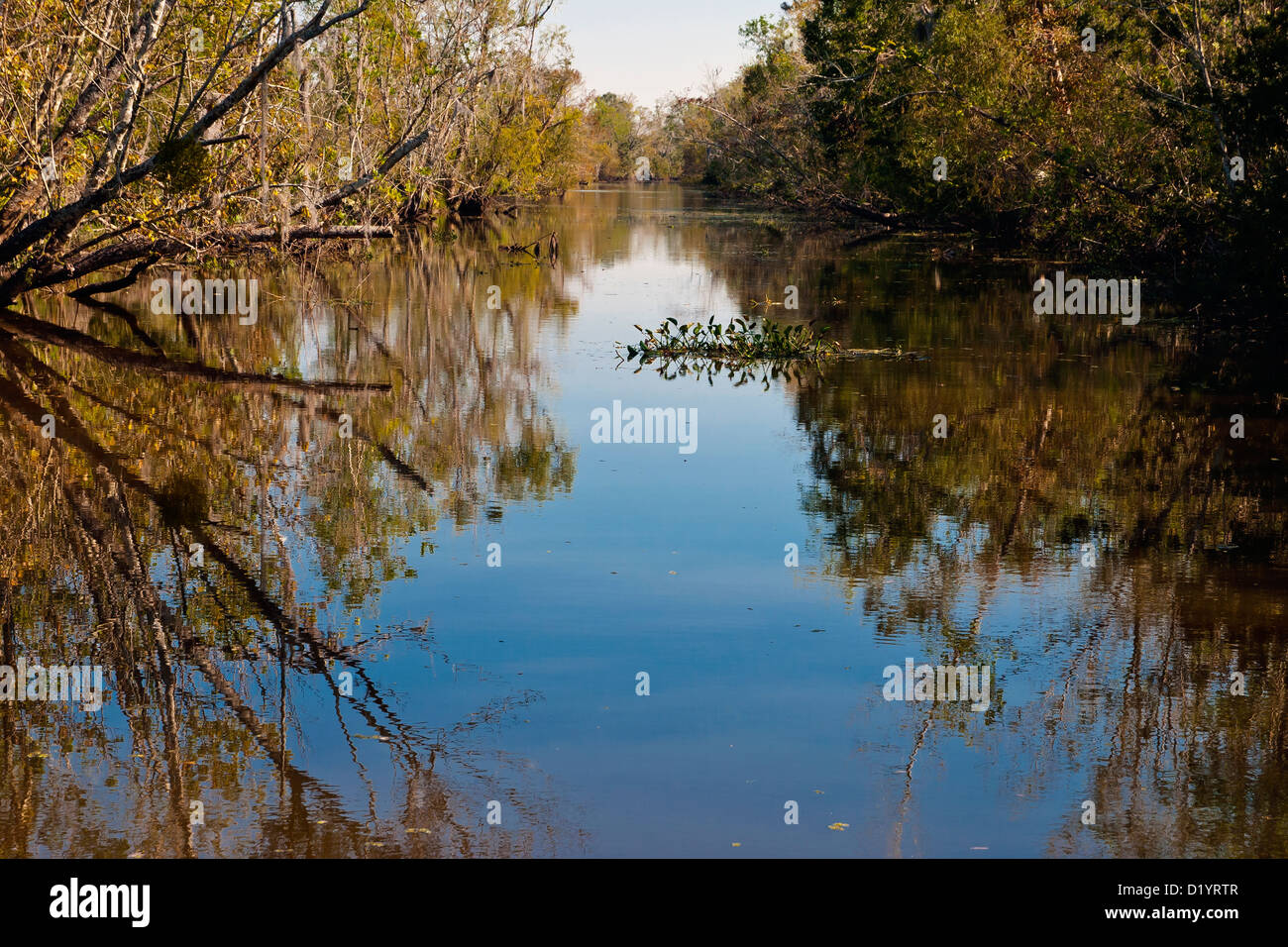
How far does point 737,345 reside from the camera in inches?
817

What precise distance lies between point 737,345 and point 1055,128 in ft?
51.0

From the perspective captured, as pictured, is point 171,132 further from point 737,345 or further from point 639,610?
point 639,610

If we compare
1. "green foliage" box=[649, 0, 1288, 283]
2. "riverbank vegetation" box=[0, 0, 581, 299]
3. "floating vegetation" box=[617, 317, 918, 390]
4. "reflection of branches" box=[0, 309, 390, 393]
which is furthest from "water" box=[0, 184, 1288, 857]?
"green foliage" box=[649, 0, 1288, 283]

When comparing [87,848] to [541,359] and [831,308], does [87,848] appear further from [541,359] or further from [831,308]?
[831,308]

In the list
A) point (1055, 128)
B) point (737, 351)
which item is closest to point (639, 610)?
point (737, 351)

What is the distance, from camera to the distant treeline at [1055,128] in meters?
20.2

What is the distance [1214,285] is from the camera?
2252 centimetres

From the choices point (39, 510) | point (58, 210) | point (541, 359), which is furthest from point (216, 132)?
point (39, 510)

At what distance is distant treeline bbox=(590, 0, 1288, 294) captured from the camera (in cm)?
2025

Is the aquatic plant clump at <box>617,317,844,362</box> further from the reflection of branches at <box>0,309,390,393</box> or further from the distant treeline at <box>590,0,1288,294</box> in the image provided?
the distant treeline at <box>590,0,1288,294</box>

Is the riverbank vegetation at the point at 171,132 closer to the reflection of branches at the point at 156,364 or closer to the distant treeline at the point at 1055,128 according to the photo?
the reflection of branches at the point at 156,364

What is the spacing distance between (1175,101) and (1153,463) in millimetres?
10792

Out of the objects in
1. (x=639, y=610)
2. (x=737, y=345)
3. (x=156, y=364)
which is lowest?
(x=639, y=610)

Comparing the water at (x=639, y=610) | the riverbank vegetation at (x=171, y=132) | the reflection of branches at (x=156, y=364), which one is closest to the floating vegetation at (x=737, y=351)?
the water at (x=639, y=610)
